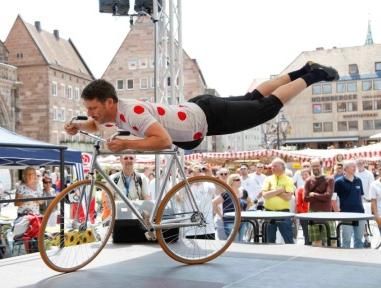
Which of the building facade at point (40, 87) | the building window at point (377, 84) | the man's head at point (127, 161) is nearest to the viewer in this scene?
the man's head at point (127, 161)

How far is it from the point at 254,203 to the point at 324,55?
199ft

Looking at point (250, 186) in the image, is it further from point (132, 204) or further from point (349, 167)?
point (132, 204)

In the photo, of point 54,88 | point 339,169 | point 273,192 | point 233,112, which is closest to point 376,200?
point 273,192

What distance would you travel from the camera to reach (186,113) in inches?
163

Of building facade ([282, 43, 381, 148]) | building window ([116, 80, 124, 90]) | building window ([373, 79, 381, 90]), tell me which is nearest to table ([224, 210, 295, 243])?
building window ([116, 80, 124, 90])

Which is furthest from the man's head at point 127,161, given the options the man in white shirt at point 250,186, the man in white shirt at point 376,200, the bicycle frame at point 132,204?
the man in white shirt at point 250,186

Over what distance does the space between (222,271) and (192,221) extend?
598 mm

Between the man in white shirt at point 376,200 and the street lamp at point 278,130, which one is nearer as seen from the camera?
the man in white shirt at point 376,200

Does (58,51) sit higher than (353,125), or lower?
higher

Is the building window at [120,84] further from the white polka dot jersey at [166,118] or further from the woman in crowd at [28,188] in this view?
the white polka dot jersey at [166,118]

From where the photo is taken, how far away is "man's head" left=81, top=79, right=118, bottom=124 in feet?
12.7

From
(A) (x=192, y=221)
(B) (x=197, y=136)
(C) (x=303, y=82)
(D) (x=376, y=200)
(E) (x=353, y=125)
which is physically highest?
(E) (x=353, y=125)

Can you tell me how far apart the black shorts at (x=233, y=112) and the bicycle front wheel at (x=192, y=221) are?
16.4 inches

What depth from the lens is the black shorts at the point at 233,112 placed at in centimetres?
425
